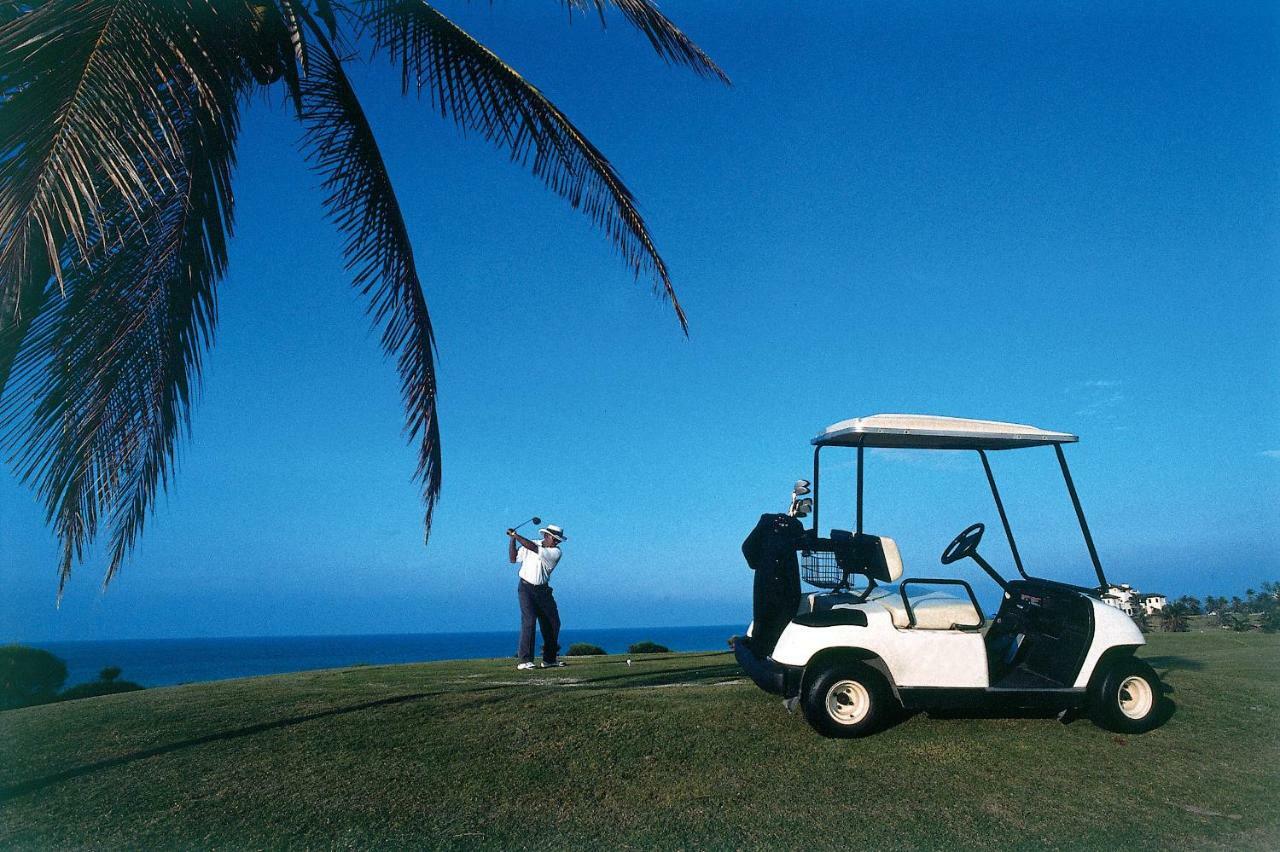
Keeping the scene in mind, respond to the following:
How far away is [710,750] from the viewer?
5465 mm

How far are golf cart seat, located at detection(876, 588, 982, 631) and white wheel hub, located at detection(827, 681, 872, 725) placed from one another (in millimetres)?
574

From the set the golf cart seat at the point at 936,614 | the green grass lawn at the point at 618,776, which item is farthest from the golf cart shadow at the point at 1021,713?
the golf cart seat at the point at 936,614

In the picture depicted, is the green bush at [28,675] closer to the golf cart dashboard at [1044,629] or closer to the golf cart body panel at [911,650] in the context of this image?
the golf cart body panel at [911,650]

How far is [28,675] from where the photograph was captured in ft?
55.7

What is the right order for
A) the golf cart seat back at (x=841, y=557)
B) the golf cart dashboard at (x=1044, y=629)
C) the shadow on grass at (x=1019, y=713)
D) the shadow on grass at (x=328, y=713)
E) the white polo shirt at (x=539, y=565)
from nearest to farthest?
the shadow on grass at (x=328, y=713) < the shadow on grass at (x=1019, y=713) < the golf cart dashboard at (x=1044, y=629) < the golf cart seat back at (x=841, y=557) < the white polo shirt at (x=539, y=565)

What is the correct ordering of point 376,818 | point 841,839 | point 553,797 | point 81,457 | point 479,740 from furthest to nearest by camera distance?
1. point 479,740
2. point 81,457
3. point 553,797
4. point 376,818
5. point 841,839

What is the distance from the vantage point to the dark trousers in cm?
1091

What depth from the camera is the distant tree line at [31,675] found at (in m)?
15.3

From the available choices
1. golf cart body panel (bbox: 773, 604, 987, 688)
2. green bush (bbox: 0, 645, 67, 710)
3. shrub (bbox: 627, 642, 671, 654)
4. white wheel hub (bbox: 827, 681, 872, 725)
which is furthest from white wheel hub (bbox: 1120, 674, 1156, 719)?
green bush (bbox: 0, 645, 67, 710)

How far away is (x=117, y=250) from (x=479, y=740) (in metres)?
4.56

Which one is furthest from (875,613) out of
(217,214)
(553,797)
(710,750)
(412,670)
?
(412,670)

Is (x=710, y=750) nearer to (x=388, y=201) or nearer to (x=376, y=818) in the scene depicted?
(x=376, y=818)

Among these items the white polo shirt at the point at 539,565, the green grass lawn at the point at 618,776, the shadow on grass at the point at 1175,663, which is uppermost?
the white polo shirt at the point at 539,565

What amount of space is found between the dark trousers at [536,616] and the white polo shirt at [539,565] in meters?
0.09
